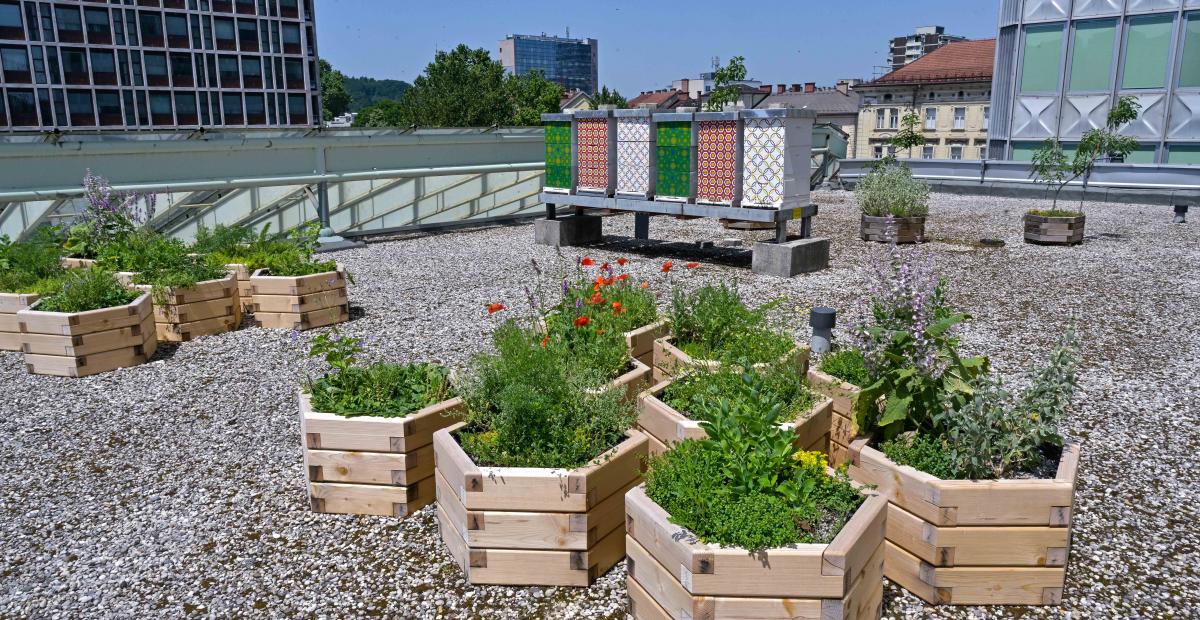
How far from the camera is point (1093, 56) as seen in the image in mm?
23391

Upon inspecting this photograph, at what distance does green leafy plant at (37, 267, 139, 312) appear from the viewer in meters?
6.26

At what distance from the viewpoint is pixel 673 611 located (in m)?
2.85

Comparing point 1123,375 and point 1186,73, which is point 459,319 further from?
point 1186,73

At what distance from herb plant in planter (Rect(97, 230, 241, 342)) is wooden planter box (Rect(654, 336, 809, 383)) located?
14.1 ft

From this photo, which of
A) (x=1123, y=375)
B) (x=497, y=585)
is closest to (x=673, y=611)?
(x=497, y=585)

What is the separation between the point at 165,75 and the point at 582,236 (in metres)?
72.2

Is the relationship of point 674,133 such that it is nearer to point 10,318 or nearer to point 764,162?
point 764,162

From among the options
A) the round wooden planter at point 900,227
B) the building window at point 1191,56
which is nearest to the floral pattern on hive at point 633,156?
the round wooden planter at point 900,227

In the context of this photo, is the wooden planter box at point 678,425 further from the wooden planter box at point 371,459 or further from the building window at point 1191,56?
the building window at point 1191,56

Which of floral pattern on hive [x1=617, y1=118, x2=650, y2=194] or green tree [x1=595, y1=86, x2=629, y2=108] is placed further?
green tree [x1=595, y1=86, x2=629, y2=108]

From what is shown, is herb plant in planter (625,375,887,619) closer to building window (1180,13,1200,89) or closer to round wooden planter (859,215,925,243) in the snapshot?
round wooden planter (859,215,925,243)

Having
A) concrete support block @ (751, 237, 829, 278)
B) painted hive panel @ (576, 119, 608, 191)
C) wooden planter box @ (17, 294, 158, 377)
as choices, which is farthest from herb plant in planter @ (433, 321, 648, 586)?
painted hive panel @ (576, 119, 608, 191)

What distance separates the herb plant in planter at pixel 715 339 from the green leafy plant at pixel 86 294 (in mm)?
4475

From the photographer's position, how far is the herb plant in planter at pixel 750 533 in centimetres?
267
